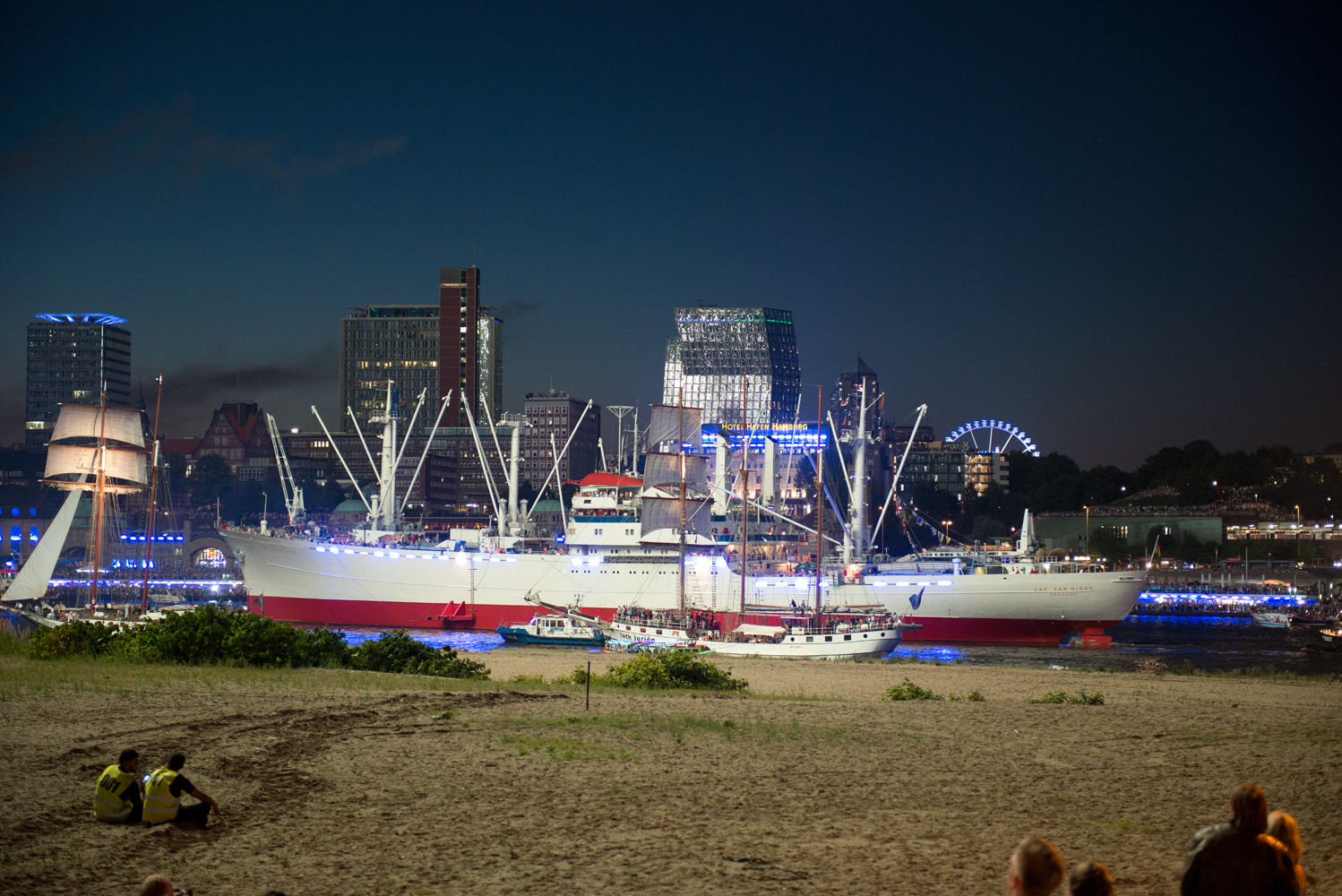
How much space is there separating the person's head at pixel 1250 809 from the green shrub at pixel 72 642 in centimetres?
3084

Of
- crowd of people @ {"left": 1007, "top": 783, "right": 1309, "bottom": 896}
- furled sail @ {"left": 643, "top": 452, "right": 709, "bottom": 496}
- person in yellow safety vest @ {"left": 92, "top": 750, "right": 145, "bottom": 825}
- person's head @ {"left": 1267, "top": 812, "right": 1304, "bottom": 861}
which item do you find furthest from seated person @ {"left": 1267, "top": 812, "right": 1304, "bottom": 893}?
furled sail @ {"left": 643, "top": 452, "right": 709, "bottom": 496}

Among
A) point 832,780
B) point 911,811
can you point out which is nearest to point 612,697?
point 832,780

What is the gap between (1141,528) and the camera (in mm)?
145875

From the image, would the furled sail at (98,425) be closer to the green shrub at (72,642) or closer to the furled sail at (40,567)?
the furled sail at (40,567)

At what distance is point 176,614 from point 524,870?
2399 centimetres

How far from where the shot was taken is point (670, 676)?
2942 cm

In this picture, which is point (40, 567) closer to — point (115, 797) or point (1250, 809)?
point (115, 797)

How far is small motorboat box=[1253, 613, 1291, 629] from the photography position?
85812 mm

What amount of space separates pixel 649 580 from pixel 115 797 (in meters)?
57.9

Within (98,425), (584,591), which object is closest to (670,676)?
(98,425)

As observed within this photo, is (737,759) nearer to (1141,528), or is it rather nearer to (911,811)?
(911,811)

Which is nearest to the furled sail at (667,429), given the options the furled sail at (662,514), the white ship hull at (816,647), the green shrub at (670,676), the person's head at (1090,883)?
the furled sail at (662,514)

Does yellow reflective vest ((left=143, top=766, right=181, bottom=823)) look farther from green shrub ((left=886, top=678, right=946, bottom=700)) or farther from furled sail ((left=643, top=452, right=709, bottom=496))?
furled sail ((left=643, top=452, right=709, bottom=496))

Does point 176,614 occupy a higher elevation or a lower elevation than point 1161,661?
higher
